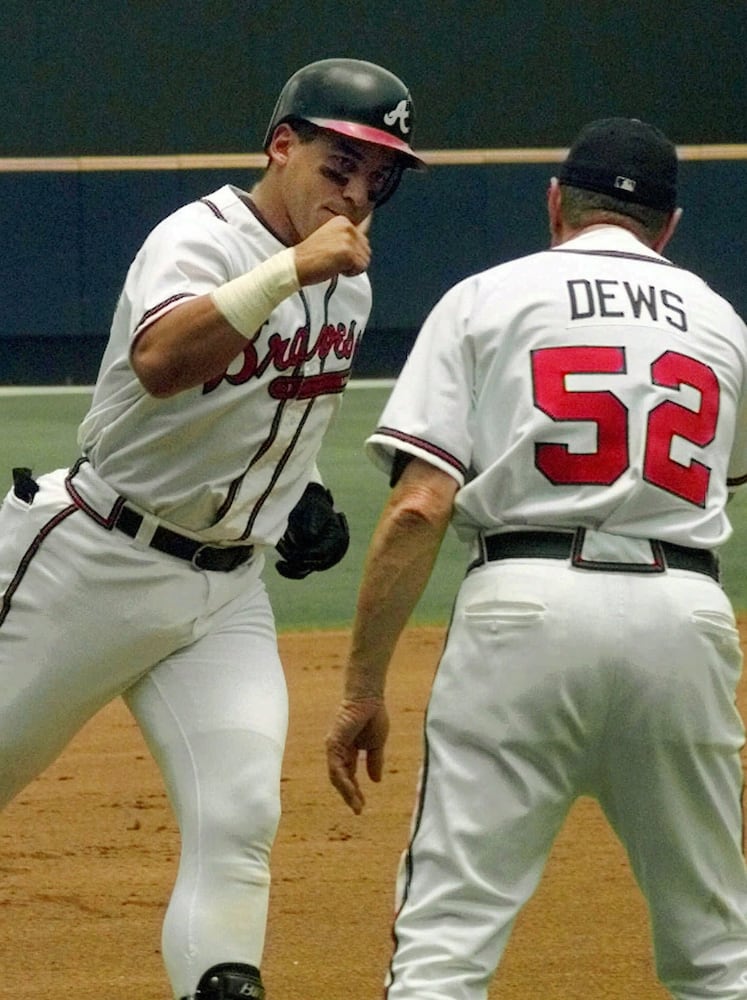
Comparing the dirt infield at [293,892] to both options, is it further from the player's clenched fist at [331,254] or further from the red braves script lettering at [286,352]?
the player's clenched fist at [331,254]

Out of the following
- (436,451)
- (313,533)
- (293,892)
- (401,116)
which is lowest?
(293,892)

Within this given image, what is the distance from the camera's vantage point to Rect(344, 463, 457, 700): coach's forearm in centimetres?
291

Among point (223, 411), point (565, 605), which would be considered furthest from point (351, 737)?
point (223, 411)

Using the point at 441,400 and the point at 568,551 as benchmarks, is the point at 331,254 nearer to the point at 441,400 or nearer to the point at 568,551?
the point at 441,400

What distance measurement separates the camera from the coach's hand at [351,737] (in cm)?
306

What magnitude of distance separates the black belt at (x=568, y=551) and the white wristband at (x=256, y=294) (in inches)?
22.3

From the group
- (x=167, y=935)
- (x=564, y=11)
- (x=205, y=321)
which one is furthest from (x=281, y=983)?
(x=564, y=11)

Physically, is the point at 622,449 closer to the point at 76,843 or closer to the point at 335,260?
the point at 335,260

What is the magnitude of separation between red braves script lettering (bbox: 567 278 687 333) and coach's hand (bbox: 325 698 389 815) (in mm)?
751

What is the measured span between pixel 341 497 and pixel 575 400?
722cm

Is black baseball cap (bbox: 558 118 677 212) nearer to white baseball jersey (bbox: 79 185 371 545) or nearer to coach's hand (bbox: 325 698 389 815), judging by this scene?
white baseball jersey (bbox: 79 185 371 545)

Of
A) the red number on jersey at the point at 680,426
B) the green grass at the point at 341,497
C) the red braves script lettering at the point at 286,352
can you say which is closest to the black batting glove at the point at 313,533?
the red braves script lettering at the point at 286,352

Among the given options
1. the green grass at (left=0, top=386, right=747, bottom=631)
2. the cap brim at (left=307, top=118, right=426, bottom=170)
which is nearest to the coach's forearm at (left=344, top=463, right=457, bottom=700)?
the cap brim at (left=307, top=118, right=426, bottom=170)

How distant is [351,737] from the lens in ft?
10.2
